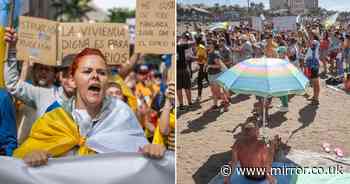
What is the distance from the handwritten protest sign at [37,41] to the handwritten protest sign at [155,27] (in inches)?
25.6

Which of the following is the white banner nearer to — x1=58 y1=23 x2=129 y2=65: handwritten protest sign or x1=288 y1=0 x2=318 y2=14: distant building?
x1=58 y1=23 x2=129 y2=65: handwritten protest sign

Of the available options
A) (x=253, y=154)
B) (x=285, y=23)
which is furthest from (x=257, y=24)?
(x=253, y=154)

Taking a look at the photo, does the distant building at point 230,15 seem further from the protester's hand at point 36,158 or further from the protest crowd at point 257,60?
the protester's hand at point 36,158

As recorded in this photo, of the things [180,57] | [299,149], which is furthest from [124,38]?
[299,149]

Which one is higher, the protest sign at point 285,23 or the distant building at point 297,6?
the distant building at point 297,6

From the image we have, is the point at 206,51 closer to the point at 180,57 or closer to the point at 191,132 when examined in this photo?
the point at 180,57

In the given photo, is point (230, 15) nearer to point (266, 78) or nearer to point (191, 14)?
point (191, 14)

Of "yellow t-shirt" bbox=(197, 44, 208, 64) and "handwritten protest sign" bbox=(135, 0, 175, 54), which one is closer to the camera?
"yellow t-shirt" bbox=(197, 44, 208, 64)

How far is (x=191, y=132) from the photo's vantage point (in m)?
3.42

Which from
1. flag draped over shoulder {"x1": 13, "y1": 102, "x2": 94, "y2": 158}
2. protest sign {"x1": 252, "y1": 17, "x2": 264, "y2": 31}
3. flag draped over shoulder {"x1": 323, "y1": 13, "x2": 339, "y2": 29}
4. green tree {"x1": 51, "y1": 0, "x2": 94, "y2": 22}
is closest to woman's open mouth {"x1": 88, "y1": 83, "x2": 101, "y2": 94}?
flag draped over shoulder {"x1": 13, "y1": 102, "x2": 94, "y2": 158}

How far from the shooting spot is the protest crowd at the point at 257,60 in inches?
132

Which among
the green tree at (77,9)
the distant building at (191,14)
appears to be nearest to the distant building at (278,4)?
the distant building at (191,14)

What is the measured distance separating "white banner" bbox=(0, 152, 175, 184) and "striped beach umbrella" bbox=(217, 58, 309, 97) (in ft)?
2.07

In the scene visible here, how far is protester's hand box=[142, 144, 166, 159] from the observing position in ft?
10.6
